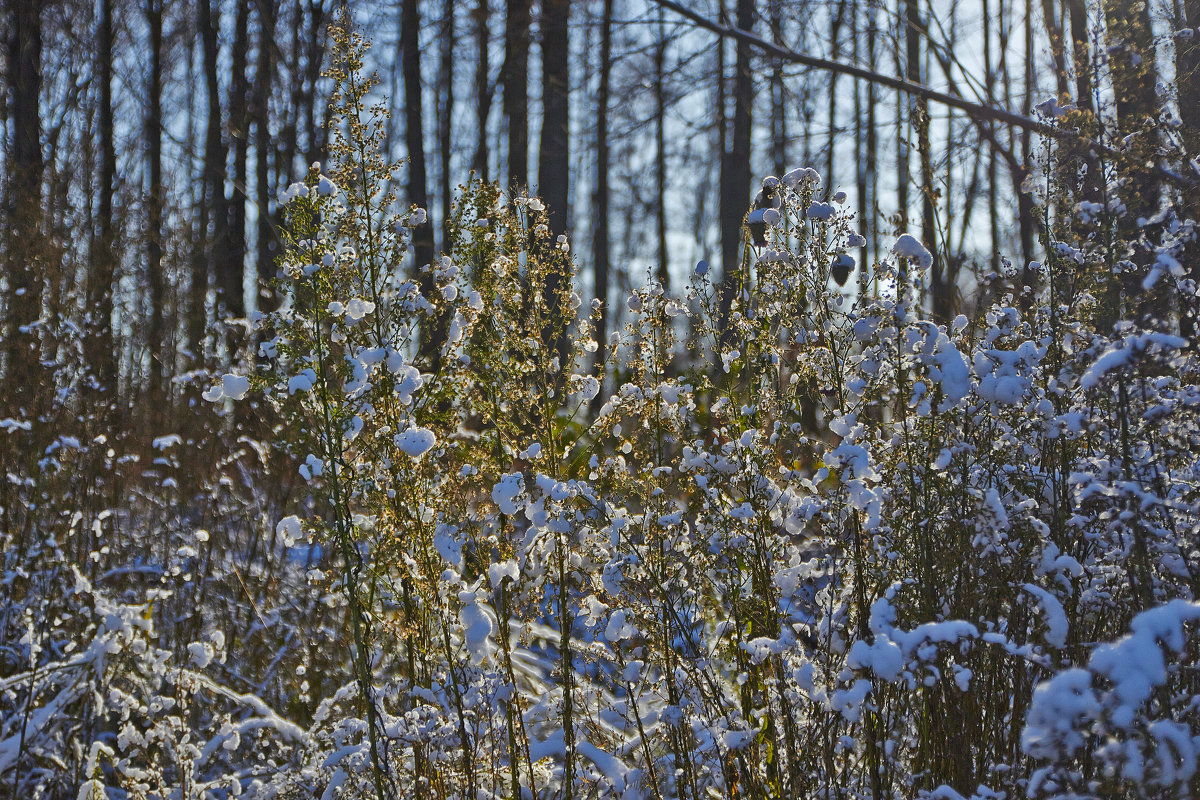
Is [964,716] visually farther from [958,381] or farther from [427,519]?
[427,519]

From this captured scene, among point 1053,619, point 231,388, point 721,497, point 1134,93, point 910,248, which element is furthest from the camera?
point 1134,93

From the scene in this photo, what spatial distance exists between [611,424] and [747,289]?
78 cm

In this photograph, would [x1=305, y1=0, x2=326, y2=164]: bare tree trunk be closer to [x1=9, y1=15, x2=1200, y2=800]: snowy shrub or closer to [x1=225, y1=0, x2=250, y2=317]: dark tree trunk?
[x1=225, y1=0, x2=250, y2=317]: dark tree trunk

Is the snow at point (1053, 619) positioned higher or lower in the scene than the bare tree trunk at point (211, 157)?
lower

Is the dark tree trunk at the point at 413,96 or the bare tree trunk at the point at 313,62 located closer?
the dark tree trunk at the point at 413,96

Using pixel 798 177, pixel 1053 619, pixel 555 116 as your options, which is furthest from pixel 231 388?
pixel 555 116

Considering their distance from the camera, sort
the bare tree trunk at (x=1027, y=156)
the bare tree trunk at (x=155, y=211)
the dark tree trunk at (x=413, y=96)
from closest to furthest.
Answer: the bare tree trunk at (x=1027, y=156) < the bare tree trunk at (x=155, y=211) < the dark tree trunk at (x=413, y=96)

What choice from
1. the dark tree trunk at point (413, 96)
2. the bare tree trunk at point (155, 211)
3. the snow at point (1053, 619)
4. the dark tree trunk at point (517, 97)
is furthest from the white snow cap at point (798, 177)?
the dark tree trunk at point (413, 96)

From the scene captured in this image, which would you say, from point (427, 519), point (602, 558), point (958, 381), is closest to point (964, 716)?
point (958, 381)

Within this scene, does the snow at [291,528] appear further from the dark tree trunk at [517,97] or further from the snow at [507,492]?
the dark tree trunk at [517,97]

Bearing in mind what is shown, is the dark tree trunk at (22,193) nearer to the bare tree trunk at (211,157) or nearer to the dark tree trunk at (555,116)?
→ the bare tree trunk at (211,157)

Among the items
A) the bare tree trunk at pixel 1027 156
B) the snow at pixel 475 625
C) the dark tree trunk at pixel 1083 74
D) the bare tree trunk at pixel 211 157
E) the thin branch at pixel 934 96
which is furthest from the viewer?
the bare tree trunk at pixel 211 157

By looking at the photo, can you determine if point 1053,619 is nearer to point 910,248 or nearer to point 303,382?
point 910,248

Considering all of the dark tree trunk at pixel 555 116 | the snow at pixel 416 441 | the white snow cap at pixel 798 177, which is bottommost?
the snow at pixel 416 441
